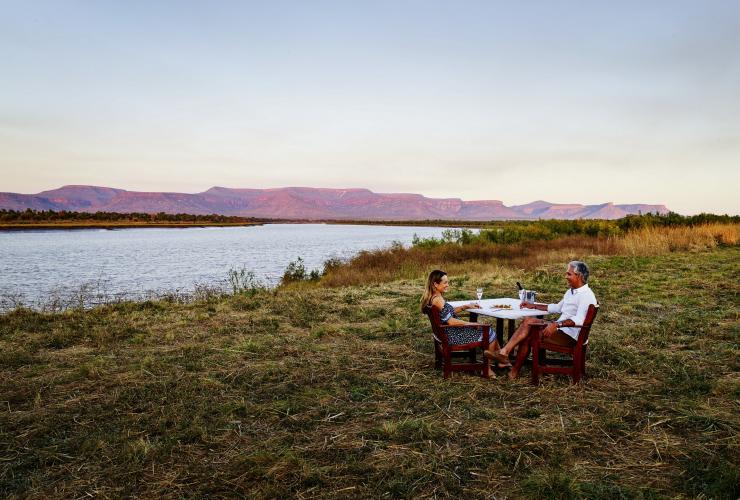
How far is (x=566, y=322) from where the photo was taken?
19.1 ft

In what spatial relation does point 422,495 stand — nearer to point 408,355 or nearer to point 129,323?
point 408,355

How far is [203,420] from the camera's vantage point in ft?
16.6

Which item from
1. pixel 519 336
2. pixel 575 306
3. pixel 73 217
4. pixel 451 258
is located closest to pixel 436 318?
pixel 519 336

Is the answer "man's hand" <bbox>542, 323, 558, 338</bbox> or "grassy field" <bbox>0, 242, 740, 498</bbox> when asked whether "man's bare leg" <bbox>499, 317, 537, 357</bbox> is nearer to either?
"man's hand" <bbox>542, 323, 558, 338</bbox>

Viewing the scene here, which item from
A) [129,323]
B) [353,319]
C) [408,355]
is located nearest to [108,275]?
[129,323]

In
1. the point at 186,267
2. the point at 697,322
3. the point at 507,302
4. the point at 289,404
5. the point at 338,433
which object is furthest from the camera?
the point at 186,267

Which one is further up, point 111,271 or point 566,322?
point 566,322

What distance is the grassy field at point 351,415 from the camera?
3.91 metres

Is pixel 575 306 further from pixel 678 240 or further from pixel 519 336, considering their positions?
pixel 678 240

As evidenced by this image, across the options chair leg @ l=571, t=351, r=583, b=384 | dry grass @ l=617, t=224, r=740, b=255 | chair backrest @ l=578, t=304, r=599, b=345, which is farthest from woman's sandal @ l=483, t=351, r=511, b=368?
dry grass @ l=617, t=224, r=740, b=255

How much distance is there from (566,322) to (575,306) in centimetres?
25

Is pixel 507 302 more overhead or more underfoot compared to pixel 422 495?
more overhead

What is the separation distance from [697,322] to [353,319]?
626 centimetres

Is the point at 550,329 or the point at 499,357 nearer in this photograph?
the point at 550,329
